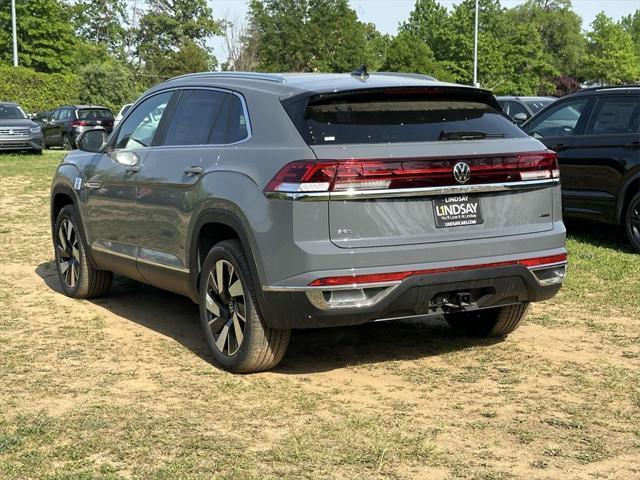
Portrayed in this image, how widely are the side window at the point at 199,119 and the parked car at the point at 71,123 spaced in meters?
24.1

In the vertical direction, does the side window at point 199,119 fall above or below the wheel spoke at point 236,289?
above

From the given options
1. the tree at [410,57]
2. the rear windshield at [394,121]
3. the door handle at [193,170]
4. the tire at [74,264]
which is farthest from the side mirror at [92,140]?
the tree at [410,57]

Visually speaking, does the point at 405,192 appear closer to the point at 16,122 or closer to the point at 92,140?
the point at 92,140

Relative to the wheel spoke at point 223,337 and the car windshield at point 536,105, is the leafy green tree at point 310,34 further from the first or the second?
the wheel spoke at point 223,337

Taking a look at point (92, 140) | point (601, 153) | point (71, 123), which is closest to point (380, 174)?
point (92, 140)

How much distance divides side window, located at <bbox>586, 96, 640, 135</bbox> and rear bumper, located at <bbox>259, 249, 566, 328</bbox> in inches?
195

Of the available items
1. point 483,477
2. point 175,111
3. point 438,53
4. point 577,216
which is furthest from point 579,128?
point 438,53

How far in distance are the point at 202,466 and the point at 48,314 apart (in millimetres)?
3500

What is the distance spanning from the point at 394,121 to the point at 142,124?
234cm

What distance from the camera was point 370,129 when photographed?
4.91m

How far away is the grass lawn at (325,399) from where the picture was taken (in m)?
3.97

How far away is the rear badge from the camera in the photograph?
4914 millimetres

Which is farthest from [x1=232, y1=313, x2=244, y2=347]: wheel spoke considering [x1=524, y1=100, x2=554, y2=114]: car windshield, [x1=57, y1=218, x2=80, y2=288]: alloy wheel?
[x1=524, y1=100, x2=554, y2=114]: car windshield

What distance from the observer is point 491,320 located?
6027mm
